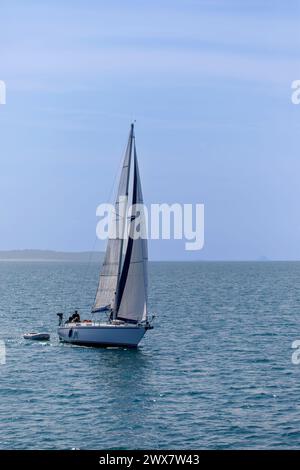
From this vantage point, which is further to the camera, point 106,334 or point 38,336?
point 38,336

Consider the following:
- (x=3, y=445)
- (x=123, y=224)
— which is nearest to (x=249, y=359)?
(x=123, y=224)

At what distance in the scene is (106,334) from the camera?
59.3 m

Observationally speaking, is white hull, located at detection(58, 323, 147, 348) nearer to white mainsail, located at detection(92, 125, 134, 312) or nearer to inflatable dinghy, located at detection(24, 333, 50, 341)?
white mainsail, located at detection(92, 125, 134, 312)

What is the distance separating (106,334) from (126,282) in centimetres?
463

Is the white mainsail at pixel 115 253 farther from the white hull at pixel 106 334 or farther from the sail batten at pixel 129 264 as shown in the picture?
the white hull at pixel 106 334

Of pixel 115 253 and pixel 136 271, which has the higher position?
pixel 115 253

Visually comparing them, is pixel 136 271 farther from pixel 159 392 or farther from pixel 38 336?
pixel 159 392

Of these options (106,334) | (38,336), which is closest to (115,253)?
(106,334)

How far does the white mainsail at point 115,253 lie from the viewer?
2361 inches

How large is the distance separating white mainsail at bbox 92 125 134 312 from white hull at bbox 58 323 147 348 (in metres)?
2.32

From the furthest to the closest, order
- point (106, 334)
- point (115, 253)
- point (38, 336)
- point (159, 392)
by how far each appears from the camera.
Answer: point (38, 336)
point (115, 253)
point (106, 334)
point (159, 392)

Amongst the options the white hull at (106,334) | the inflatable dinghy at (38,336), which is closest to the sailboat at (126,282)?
the white hull at (106,334)
